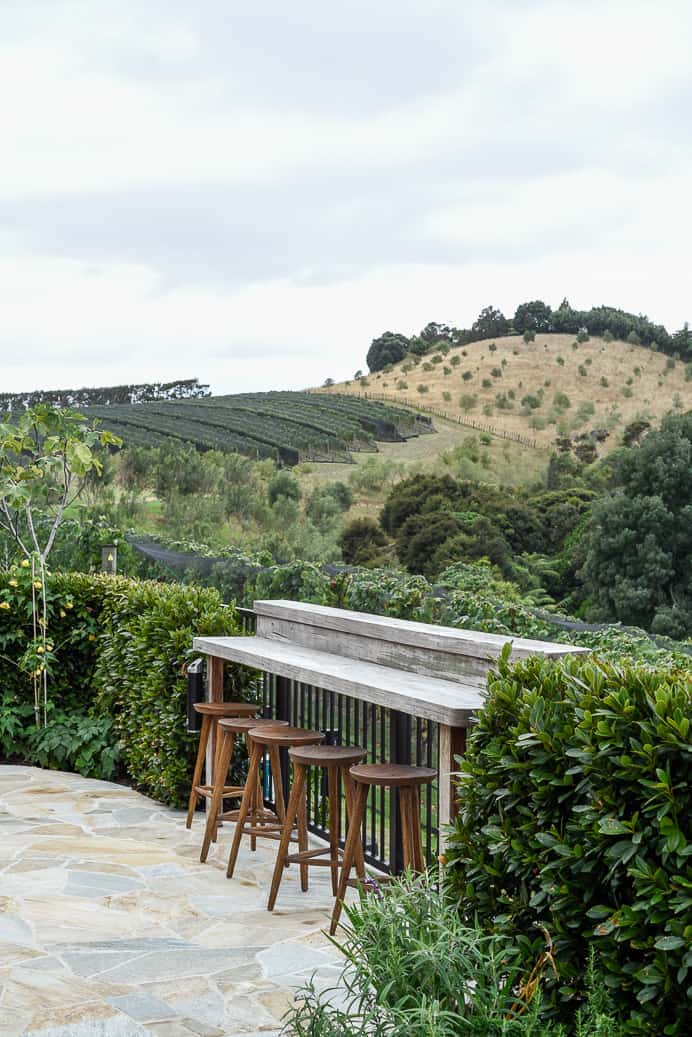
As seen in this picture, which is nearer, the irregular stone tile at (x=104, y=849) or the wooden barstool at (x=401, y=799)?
the wooden barstool at (x=401, y=799)

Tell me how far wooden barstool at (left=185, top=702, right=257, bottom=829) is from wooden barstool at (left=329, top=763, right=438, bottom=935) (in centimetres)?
163

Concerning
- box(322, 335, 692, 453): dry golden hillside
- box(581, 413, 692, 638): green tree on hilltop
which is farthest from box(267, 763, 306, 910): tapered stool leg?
box(322, 335, 692, 453): dry golden hillside

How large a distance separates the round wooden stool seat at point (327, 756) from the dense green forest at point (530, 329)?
246ft

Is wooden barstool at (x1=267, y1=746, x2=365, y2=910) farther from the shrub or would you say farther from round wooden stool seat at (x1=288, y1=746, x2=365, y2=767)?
the shrub

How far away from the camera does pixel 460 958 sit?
271 cm

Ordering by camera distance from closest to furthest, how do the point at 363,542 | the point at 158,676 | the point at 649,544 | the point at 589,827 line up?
the point at 589,827, the point at 158,676, the point at 649,544, the point at 363,542

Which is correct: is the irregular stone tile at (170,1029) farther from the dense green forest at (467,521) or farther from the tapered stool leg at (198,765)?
the dense green forest at (467,521)

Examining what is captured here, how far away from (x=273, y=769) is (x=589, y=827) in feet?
10.4

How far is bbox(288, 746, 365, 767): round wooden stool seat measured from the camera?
15.4 feet

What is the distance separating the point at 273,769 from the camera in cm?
564

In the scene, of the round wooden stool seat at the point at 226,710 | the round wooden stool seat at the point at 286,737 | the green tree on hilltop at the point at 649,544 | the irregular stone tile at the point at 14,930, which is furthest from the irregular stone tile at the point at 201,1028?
the green tree on hilltop at the point at 649,544

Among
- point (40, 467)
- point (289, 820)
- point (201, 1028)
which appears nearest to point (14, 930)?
point (289, 820)

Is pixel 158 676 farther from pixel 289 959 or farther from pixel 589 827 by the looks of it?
pixel 589 827

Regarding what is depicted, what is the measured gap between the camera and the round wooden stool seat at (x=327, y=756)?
470cm
